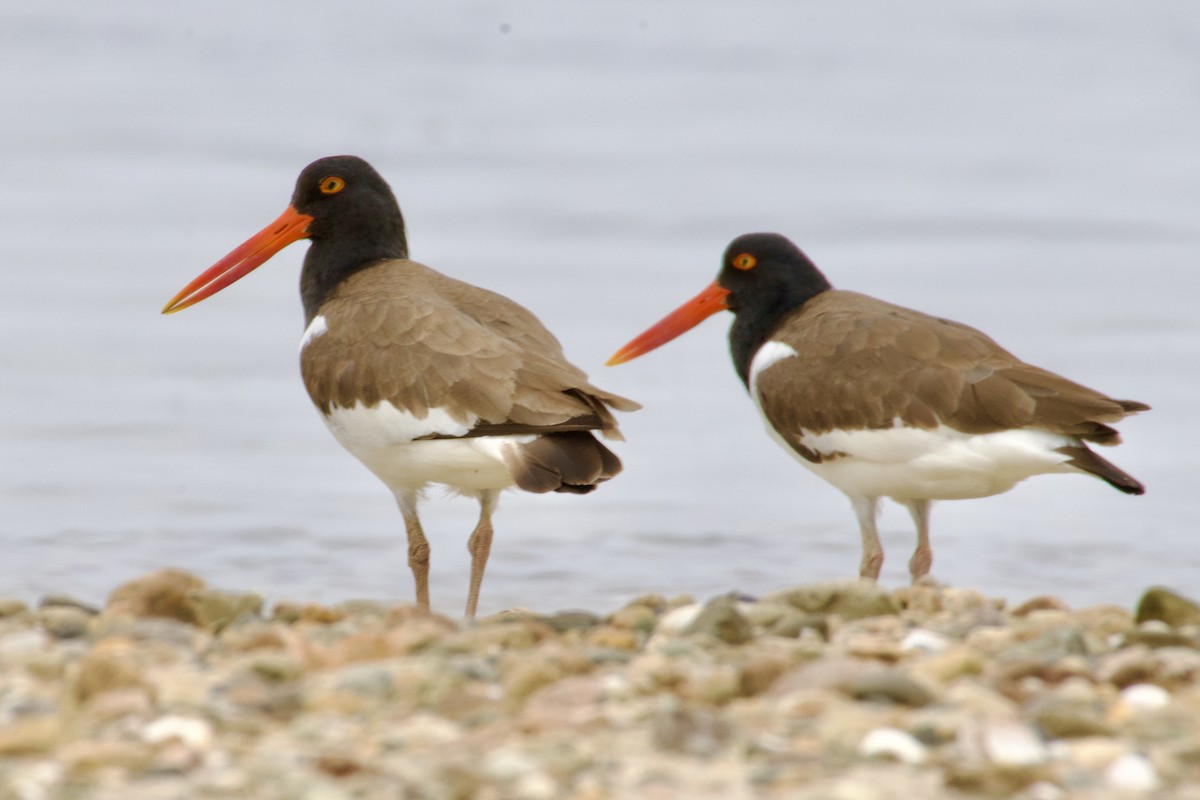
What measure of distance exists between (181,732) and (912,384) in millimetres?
3312

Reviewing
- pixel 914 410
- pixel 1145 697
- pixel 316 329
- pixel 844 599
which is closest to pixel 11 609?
pixel 316 329

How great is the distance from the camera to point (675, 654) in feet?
14.7

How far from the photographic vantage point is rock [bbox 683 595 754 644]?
4.74m

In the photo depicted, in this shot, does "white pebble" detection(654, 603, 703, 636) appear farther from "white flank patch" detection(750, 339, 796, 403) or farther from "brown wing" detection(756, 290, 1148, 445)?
"white flank patch" detection(750, 339, 796, 403)

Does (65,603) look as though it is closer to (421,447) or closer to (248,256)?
(421,447)

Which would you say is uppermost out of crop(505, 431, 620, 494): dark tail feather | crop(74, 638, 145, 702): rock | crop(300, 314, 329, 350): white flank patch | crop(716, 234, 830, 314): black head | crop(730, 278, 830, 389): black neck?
crop(716, 234, 830, 314): black head

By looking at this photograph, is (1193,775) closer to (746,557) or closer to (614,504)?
(746,557)

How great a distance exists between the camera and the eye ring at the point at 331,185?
24.2 ft

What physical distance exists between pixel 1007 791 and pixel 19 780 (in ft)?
5.75

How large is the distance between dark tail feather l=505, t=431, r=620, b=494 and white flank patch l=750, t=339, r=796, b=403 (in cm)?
103

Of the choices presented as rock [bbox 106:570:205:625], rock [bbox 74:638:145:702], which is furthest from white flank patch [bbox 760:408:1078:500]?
rock [bbox 74:638:145:702]

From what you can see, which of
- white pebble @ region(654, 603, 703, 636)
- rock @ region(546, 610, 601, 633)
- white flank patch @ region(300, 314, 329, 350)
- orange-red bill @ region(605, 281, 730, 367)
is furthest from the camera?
orange-red bill @ region(605, 281, 730, 367)

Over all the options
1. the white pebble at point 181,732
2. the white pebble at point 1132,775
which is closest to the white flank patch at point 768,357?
the white pebble at point 1132,775

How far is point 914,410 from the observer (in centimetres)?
633
